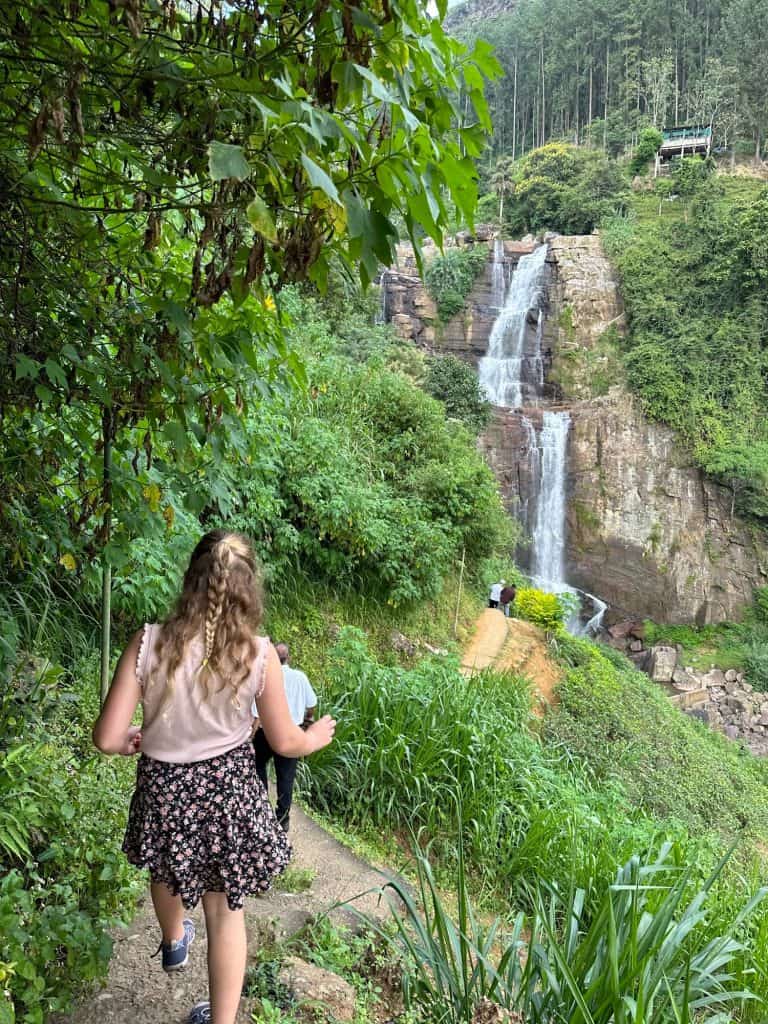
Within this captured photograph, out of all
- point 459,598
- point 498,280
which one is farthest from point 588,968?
point 498,280

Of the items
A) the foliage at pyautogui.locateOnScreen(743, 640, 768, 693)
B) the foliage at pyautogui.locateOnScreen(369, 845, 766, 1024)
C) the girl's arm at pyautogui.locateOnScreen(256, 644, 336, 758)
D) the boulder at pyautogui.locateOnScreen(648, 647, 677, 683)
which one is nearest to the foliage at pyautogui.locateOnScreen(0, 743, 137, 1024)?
the girl's arm at pyautogui.locateOnScreen(256, 644, 336, 758)

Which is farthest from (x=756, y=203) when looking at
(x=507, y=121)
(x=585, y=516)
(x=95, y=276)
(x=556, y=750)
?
(x=507, y=121)

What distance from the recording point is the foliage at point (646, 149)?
27.3 m

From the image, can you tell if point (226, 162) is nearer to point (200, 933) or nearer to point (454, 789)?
point (200, 933)

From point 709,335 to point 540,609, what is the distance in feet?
42.2

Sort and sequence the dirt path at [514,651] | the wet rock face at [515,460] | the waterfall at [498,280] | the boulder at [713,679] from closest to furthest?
1. the dirt path at [514,651]
2. the boulder at [713,679]
3. the wet rock face at [515,460]
4. the waterfall at [498,280]

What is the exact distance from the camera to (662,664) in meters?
16.1

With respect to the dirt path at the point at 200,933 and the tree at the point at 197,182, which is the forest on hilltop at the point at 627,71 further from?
the tree at the point at 197,182

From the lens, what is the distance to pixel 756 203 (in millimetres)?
19281

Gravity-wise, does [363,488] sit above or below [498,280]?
below

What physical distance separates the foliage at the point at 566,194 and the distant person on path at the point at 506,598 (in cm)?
1726

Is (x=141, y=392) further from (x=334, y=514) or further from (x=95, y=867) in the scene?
(x=334, y=514)

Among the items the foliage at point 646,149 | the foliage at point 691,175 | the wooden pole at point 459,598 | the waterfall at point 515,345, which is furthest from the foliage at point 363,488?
the foliage at point 646,149

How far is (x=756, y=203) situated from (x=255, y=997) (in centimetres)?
2232
